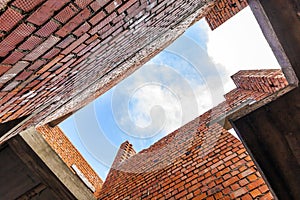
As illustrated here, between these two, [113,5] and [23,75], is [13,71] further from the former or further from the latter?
[113,5]

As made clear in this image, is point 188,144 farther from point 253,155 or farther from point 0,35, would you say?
point 0,35

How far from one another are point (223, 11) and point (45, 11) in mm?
4842

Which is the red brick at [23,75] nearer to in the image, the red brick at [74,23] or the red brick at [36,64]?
the red brick at [36,64]

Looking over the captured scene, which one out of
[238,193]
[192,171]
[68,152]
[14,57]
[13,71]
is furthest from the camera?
[68,152]

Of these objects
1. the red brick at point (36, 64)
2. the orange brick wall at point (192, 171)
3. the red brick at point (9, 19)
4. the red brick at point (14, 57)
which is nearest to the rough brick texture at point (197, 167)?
the orange brick wall at point (192, 171)

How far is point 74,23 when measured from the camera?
1055mm

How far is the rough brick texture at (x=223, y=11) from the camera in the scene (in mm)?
4531

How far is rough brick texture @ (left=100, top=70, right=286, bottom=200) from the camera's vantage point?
8.07 feet

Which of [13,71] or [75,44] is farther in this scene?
[75,44]

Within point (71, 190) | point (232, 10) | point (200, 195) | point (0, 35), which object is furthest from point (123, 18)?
point (232, 10)

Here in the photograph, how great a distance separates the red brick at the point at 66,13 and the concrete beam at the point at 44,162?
63.3 inches

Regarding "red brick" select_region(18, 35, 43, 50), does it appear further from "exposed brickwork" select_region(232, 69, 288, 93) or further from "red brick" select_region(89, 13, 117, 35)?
"exposed brickwork" select_region(232, 69, 288, 93)

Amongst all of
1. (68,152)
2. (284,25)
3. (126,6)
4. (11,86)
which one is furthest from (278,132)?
(68,152)

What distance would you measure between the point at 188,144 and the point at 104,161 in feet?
19.1
